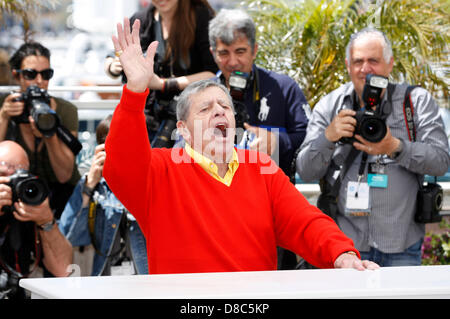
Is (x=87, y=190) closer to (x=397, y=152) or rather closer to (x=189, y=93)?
(x=189, y=93)

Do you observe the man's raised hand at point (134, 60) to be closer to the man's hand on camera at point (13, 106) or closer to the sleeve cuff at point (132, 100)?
the sleeve cuff at point (132, 100)

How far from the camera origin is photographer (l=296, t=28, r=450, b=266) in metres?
3.16

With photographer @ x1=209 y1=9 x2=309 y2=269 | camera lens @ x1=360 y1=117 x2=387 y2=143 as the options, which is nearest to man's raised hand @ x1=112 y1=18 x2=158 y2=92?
photographer @ x1=209 y1=9 x2=309 y2=269

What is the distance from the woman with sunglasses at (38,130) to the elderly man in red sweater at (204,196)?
5.01 ft

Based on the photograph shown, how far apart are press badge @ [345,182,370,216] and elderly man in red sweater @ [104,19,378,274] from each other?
0.97 metres

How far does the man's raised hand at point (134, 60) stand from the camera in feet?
6.51

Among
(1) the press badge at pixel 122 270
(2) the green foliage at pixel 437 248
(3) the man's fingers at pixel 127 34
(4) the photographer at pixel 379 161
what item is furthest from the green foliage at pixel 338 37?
(3) the man's fingers at pixel 127 34

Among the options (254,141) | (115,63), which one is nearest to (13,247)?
(115,63)

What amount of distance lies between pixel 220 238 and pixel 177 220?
0.54ft

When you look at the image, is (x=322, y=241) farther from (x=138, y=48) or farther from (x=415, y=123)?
(x=415, y=123)

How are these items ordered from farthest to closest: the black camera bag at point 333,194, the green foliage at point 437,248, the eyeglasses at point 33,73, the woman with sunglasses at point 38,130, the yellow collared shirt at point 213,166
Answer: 1. the green foliage at point 437,248
2. the eyeglasses at point 33,73
3. the woman with sunglasses at point 38,130
4. the black camera bag at point 333,194
5. the yellow collared shirt at point 213,166

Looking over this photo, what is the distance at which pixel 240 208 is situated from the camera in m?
2.20
